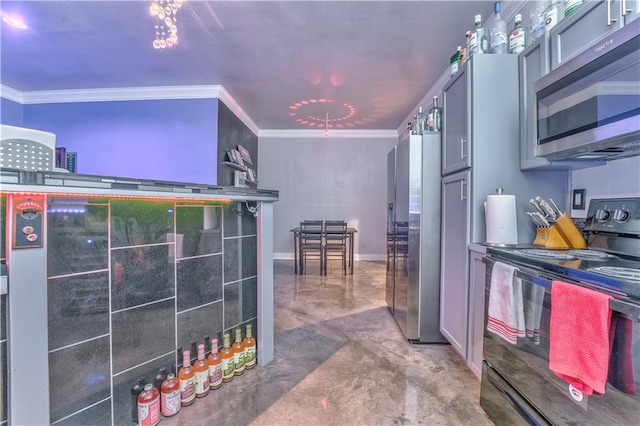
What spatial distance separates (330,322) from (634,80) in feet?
7.87

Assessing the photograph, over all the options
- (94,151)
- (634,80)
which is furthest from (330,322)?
(94,151)

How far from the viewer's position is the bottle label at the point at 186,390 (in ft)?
4.59

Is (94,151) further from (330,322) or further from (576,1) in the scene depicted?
(576,1)

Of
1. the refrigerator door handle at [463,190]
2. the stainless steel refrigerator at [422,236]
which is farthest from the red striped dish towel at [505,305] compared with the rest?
the stainless steel refrigerator at [422,236]

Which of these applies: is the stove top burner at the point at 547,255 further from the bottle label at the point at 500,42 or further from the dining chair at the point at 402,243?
the bottle label at the point at 500,42

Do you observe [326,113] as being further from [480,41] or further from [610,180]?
[610,180]

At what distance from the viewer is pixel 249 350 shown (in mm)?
1746

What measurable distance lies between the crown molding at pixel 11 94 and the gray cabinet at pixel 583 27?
592 cm

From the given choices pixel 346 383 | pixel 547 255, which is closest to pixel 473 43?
Answer: pixel 547 255

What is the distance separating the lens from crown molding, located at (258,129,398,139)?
5.31 m

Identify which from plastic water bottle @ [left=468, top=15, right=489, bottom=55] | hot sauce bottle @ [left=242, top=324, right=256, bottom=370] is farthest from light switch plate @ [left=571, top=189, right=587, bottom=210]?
hot sauce bottle @ [left=242, top=324, right=256, bottom=370]

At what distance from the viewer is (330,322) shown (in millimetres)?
2516

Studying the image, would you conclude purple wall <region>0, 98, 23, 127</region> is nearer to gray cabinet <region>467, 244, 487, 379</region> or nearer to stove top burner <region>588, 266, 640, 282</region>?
gray cabinet <region>467, 244, 487, 379</region>

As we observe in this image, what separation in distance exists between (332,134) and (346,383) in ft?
14.9
